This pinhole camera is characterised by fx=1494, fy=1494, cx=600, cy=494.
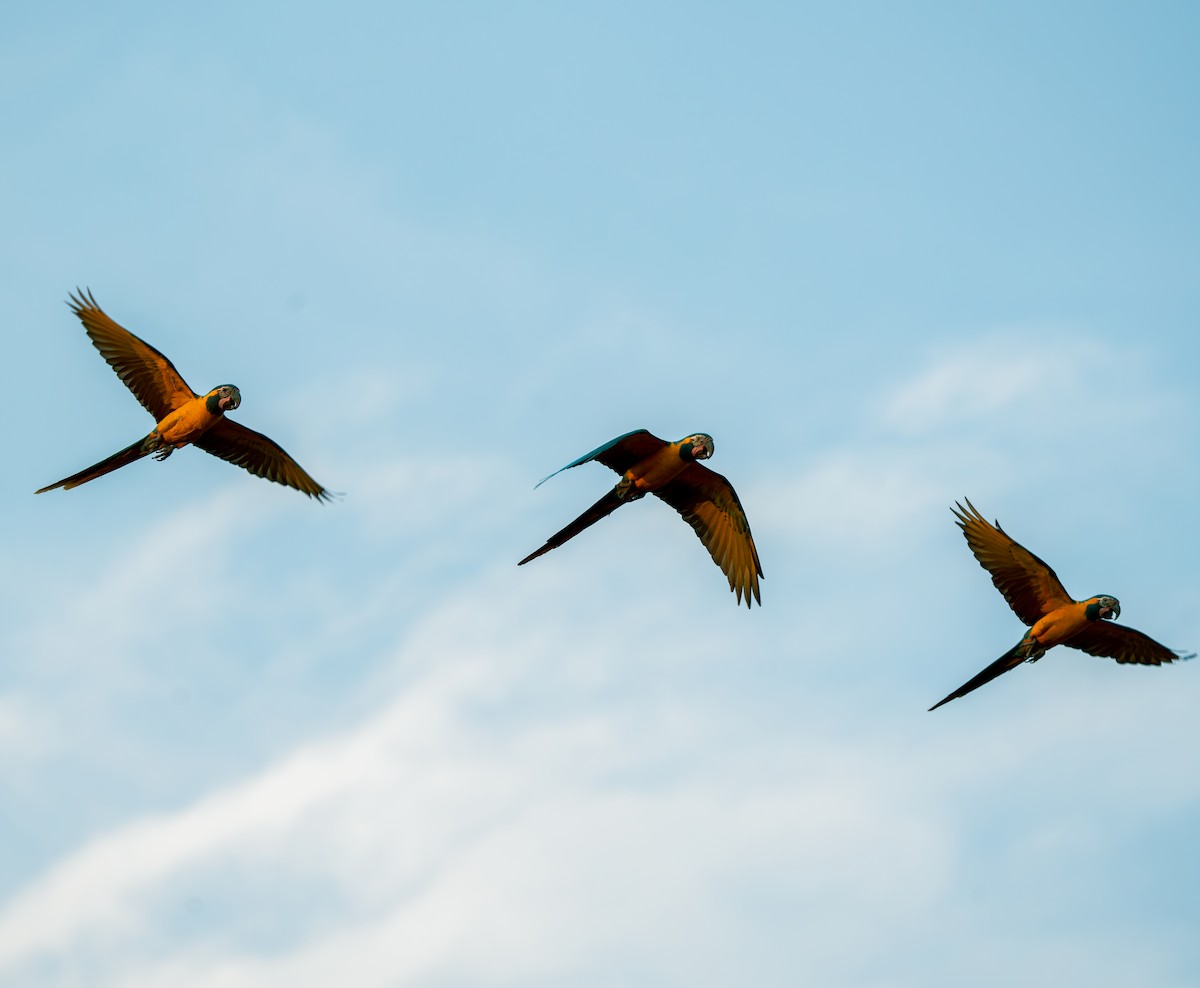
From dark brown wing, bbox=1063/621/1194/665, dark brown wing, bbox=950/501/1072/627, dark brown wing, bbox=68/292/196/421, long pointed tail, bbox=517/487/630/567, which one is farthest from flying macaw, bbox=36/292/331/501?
dark brown wing, bbox=1063/621/1194/665

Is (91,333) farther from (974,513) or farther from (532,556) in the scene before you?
(974,513)

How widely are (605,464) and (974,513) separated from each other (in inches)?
217

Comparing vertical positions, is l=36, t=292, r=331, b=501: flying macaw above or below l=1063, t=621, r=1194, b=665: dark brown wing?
above

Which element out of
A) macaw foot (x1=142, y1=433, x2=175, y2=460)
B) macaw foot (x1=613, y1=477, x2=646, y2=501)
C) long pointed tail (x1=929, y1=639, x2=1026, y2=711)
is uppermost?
macaw foot (x1=142, y1=433, x2=175, y2=460)

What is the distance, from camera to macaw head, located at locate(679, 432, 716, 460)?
69.6 ft

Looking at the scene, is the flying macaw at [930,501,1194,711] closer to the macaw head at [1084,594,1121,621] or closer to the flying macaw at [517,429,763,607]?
the macaw head at [1084,594,1121,621]

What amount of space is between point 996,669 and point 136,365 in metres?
13.7

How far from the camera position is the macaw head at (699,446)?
69.6ft

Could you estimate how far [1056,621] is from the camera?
21.8m

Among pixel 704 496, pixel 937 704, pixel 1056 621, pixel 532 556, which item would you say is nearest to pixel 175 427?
pixel 532 556

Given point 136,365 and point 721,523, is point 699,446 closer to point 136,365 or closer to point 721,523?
point 721,523

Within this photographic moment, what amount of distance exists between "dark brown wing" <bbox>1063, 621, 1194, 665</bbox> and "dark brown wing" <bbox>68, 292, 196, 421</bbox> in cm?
1419

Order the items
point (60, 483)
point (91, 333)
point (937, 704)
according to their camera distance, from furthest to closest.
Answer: point (91, 333), point (60, 483), point (937, 704)

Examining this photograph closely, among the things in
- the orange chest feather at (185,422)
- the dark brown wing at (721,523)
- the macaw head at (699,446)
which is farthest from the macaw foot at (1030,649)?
the orange chest feather at (185,422)
